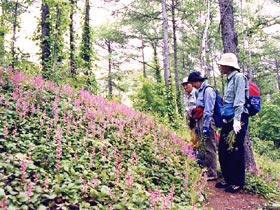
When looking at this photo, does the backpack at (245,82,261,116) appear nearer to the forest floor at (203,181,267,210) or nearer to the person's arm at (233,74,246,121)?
the person's arm at (233,74,246,121)

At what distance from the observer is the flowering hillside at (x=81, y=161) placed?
10.6 feet

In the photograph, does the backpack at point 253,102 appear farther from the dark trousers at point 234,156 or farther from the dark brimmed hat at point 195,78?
the dark brimmed hat at point 195,78

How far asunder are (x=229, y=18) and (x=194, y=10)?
15447 millimetres

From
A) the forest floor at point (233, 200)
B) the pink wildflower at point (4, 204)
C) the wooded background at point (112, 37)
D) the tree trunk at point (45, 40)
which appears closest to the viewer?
the pink wildflower at point (4, 204)

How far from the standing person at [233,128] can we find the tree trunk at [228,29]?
145 centimetres

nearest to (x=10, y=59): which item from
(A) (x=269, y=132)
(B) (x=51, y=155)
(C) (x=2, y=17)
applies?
(C) (x=2, y=17)

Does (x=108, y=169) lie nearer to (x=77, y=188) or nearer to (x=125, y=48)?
(x=77, y=188)

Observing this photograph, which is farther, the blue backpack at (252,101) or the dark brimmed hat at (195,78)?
the dark brimmed hat at (195,78)

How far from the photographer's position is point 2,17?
8359mm

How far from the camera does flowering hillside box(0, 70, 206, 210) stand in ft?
10.6

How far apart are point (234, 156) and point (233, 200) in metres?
0.77

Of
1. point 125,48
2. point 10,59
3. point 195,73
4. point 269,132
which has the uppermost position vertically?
point 125,48

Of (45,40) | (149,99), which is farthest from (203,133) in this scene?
(149,99)

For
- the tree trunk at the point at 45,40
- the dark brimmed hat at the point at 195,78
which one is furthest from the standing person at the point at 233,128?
the tree trunk at the point at 45,40
